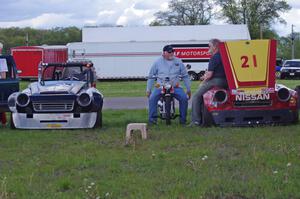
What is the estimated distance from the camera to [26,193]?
6.03 m

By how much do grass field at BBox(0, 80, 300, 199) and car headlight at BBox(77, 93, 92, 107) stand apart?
0.56 m

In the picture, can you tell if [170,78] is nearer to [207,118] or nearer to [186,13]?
[207,118]

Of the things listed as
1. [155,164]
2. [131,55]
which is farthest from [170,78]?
[131,55]

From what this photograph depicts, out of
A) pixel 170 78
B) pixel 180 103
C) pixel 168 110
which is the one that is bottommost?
pixel 168 110

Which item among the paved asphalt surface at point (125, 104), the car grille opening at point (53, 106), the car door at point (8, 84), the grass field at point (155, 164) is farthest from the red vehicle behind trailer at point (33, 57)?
the grass field at point (155, 164)

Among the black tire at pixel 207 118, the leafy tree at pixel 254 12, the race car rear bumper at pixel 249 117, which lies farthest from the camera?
Result: the leafy tree at pixel 254 12

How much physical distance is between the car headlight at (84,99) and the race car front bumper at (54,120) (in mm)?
218

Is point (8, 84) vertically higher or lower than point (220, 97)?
higher

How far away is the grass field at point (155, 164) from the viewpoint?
6016 millimetres

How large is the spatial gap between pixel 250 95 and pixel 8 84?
4751mm

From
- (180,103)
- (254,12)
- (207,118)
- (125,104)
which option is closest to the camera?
(207,118)

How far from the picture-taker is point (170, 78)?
1244 cm

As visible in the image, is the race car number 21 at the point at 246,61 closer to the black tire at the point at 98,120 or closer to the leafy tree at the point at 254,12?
the black tire at the point at 98,120

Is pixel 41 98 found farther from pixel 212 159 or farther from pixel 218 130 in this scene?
pixel 212 159
